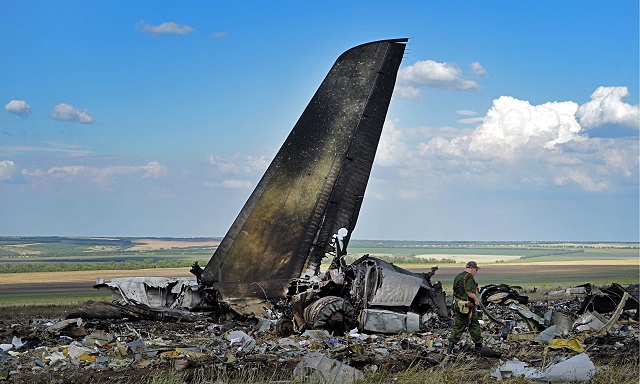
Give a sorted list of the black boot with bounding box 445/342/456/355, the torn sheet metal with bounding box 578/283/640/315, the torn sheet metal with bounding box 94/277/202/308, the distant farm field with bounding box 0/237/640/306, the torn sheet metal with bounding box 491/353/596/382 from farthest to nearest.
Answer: the distant farm field with bounding box 0/237/640/306 → the torn sheet metal with bounding box 578/283/640/315 → the torn sheet metal with bounding box 94/277/202/308 → the black boot with bounding box 445/342/456/355 → the torn sheet metal with bounding box 491/353/596/382

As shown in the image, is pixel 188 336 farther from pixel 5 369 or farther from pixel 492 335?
pixel 492 335

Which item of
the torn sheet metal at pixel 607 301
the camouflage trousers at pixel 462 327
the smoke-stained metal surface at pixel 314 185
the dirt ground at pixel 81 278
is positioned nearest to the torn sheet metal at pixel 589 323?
the torn sheet metal at pixel 607 301

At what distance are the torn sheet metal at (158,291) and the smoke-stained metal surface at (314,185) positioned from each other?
666 millimetres

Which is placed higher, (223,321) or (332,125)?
(332,125)

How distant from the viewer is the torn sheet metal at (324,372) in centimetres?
1178

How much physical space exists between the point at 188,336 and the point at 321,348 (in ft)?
10.2

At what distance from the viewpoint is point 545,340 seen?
52.7 ft

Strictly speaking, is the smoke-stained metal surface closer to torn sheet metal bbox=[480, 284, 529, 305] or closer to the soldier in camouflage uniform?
the soldier in camouflage uniform

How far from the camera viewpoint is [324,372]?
11969 mm

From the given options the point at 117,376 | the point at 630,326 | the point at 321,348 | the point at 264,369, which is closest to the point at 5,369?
the point at 117,376

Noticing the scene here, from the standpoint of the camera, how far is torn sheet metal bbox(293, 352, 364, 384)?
11.8m

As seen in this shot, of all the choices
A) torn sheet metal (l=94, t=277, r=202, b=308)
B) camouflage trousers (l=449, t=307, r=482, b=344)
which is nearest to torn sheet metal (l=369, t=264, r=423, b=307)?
camouflage trousers (l=449, t=307, r=482, b=344)

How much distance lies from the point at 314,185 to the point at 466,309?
625 centimetres

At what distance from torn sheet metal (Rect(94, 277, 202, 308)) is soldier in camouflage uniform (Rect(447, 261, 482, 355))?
24.1 feet
